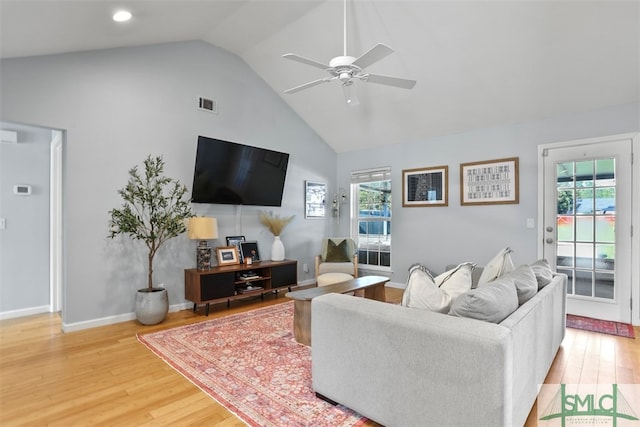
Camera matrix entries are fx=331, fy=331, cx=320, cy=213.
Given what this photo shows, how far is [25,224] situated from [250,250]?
266 centimetres

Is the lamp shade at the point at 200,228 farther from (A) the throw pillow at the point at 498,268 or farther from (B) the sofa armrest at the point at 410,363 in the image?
(A) the throw pillow at the point at 498,268

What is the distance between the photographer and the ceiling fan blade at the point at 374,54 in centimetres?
234

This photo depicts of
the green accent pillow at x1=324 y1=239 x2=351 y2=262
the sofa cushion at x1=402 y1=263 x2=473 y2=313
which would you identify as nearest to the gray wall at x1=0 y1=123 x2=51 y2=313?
the green accent pillow at x1=324 y1=239 x2=351 y2=262

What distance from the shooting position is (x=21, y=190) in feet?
12.8

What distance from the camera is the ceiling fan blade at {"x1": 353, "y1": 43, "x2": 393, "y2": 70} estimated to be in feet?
7.68

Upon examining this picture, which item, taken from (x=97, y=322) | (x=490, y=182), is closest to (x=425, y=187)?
(x=490, y=182)

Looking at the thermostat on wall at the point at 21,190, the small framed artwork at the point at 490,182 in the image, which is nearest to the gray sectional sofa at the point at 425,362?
the small framed artwork at the point at 490,182

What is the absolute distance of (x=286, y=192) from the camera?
5.42 metres

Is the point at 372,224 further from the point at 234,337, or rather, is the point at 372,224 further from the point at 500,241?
the point at 234,337

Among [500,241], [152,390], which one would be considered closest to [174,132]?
[152,390]

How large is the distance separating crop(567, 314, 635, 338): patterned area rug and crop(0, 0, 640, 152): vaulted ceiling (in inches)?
94.4

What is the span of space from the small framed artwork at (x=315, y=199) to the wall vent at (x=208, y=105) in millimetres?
1902

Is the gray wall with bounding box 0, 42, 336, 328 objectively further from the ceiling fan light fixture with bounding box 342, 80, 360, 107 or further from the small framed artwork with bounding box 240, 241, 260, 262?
the ceiling fan light fixture with bounding box 342, 80, 360, 107

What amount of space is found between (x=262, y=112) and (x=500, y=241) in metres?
3.85
